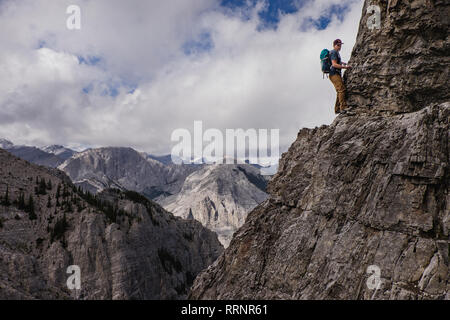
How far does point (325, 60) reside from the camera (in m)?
20.7

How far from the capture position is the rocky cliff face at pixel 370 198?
13.7m

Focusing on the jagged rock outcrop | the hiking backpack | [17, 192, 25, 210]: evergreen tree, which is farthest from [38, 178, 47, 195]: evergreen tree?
the hiking backpack

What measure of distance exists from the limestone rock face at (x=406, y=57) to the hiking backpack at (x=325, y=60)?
250cm

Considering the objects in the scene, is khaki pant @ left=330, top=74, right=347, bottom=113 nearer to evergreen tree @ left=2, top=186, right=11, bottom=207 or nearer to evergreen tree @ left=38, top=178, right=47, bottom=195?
evergreen tree @ left=2, top=186, right=11, bottom=207

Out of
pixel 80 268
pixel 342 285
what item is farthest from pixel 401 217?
pixel 80 268

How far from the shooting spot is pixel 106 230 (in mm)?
65562

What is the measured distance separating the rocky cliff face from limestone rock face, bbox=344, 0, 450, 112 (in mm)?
69

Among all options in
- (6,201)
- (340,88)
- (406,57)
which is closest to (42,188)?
(6,201)

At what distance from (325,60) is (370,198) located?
12.0 metres

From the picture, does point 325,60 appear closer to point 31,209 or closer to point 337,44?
point 337,44

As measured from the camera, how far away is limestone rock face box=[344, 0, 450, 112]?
711 inches

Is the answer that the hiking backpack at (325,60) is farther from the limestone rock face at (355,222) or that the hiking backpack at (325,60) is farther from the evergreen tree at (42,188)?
the evergreen tree at (42,188)

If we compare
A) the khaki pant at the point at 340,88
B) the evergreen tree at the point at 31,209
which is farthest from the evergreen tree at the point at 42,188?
the khaki pant at the point at 340,88

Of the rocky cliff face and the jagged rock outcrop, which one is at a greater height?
the rocky cliff face
